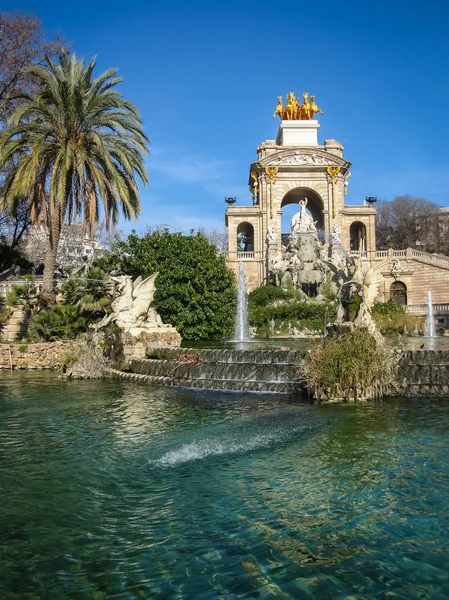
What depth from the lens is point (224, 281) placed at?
84.7 feet

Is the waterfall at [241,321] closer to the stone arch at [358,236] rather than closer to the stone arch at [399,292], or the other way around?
the stone arch at [399,292]

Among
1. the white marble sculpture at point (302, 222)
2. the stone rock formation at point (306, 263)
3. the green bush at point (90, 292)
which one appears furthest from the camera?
the white marble sculpture at point (302, 222)

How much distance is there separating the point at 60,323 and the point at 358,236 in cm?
3674

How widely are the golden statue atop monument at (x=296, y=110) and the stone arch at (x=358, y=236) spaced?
11.3 metres

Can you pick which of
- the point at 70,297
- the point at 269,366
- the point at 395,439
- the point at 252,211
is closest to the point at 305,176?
the point at 252,211

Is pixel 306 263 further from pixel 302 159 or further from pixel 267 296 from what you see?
pixel 302 159

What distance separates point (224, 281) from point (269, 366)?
1319 cm

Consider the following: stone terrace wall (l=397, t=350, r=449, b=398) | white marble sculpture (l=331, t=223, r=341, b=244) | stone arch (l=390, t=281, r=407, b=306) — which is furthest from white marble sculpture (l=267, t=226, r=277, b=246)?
stone terrace wall (l=397, t=350, r=449, b=398)

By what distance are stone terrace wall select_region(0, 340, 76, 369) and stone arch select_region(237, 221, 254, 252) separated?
31218mm

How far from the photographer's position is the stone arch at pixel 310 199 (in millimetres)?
48053

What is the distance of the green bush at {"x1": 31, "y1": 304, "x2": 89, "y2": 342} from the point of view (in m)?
18.4

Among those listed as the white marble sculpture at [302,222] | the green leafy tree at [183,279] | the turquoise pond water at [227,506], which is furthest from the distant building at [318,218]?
the turquoise pond water at [227,506]

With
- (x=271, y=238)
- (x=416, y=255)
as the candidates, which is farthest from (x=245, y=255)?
(x=416, y=255)

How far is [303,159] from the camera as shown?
46438 millimetres
